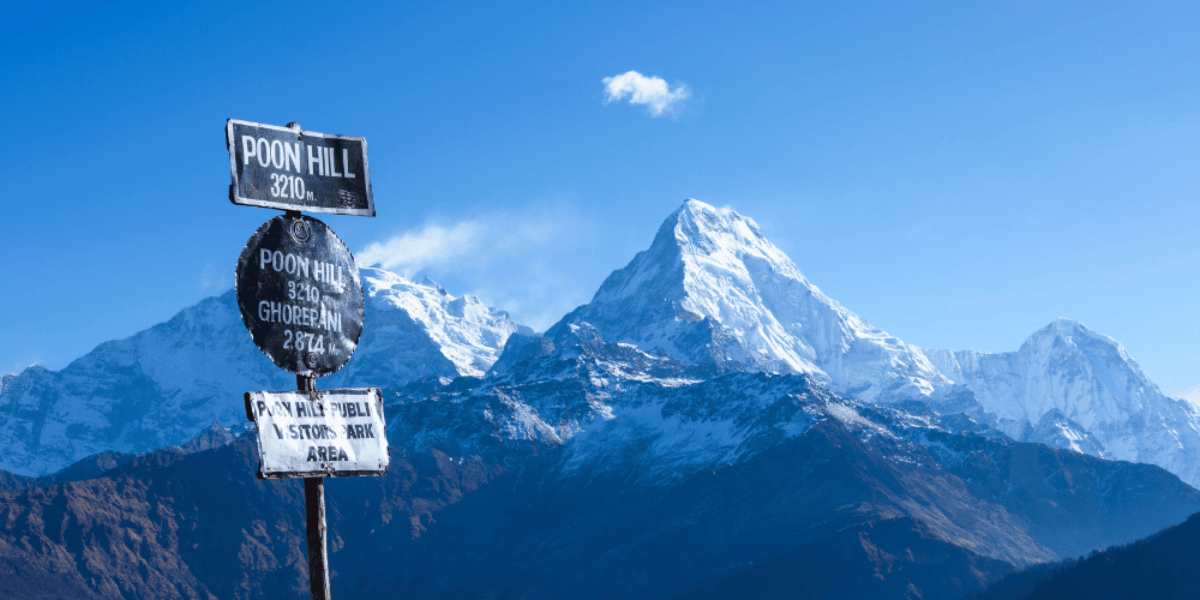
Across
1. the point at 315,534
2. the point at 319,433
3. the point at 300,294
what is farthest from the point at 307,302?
the point at 315,534

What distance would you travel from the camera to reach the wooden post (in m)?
16.9

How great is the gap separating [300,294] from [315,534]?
10.6 ft

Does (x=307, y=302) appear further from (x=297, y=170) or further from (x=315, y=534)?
(x=315, y=534)

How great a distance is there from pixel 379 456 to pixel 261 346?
7.10 ft

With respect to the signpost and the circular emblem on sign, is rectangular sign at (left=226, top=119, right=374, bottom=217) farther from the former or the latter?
the circular emblem on sign

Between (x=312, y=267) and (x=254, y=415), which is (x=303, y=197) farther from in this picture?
(x=254, y=415)

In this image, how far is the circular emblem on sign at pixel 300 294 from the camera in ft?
56.4

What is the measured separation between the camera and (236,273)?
55.8 ft

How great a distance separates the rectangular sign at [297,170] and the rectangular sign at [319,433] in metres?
2.59

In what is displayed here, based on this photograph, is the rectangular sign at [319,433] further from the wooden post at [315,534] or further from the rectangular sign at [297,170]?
the rectangular sign at [297,170]

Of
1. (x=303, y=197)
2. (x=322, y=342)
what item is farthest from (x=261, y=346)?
(x=303, y=197)

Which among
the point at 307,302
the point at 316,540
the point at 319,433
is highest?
the point at 307,302

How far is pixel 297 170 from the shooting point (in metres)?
17.7

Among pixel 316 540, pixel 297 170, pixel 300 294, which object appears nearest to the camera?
pixel 316 540
